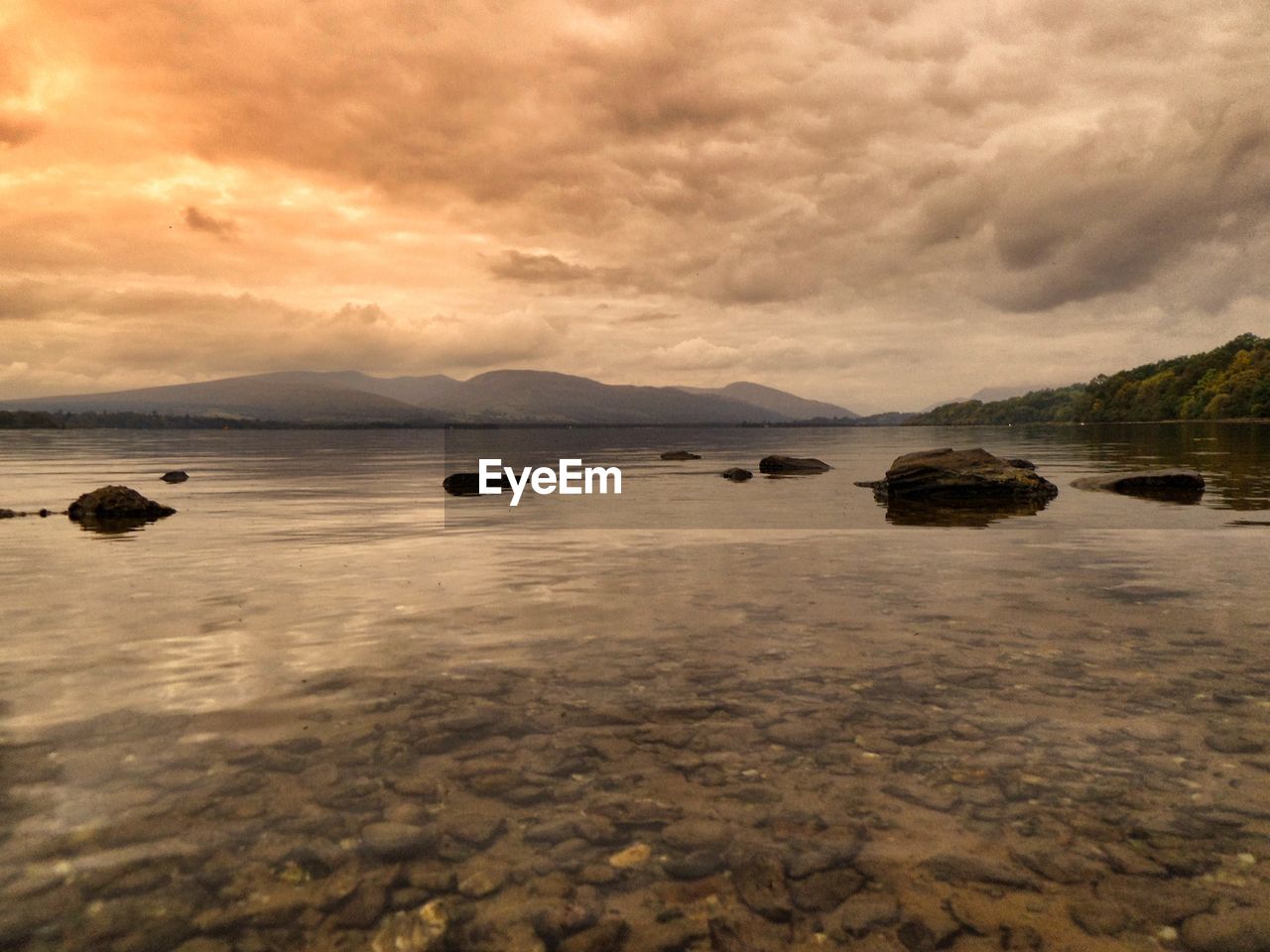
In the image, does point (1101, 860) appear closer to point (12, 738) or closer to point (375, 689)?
point (375, 689)

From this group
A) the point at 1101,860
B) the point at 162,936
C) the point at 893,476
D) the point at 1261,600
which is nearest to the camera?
the point at 162,936

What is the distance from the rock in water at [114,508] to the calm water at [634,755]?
12026mm

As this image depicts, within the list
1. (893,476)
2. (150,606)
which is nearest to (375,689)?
(150,606)

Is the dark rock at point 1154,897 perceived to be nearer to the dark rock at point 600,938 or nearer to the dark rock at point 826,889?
the dark rock at point 826,889

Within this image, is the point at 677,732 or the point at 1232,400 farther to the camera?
the point at 1232,400

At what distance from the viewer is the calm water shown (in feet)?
15.5

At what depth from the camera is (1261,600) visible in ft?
39.8

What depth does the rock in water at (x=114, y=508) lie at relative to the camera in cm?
2638

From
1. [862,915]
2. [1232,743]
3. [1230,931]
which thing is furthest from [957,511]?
[862,915]

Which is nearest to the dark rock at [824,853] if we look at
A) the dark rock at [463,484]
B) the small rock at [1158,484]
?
the small rock at [1158,484]

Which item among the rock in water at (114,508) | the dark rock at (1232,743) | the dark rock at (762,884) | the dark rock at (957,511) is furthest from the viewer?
the rock in water at (114,508)

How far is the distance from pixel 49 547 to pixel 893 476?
29276 millimetres
